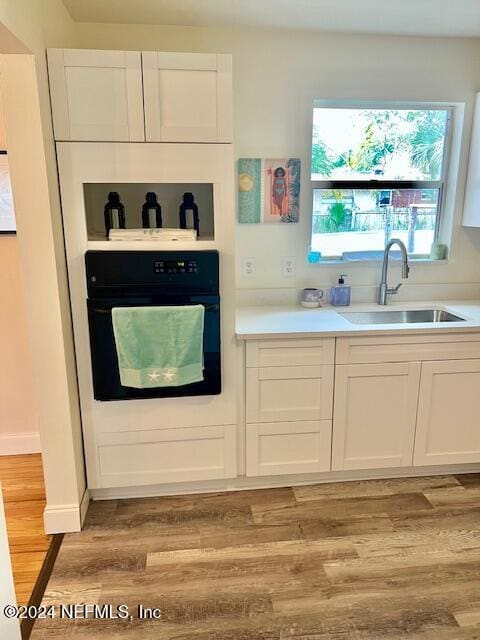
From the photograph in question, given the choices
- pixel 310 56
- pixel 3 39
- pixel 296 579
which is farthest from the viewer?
pixel 310 56

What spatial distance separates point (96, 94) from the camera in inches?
73.0

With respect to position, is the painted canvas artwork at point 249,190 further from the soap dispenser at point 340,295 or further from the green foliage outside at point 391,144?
the soap dispenser at point 340,295

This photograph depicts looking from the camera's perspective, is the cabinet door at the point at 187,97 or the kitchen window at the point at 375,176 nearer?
the cabinet door at the point at 187,97

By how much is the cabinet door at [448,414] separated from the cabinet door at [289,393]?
1.68 feet

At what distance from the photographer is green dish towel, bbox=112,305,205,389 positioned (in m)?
2.00

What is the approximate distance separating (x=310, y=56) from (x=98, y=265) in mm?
1632

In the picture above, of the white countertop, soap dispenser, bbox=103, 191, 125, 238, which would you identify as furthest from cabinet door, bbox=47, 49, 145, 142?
the white countertop

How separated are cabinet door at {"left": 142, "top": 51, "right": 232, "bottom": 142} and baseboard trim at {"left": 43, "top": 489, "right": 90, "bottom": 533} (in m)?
1.70

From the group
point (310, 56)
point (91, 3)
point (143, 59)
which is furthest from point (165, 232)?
point (310, 56)

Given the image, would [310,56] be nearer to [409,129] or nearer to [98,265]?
[409,129]

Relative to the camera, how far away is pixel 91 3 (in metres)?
2.05

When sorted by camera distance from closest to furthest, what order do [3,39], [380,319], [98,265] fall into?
[3,39], [98,265], [380,319]

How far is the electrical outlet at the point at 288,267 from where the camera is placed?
2693 mm

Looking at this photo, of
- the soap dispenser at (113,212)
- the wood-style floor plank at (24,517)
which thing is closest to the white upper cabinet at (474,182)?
the soap dispenser at (113,212)
